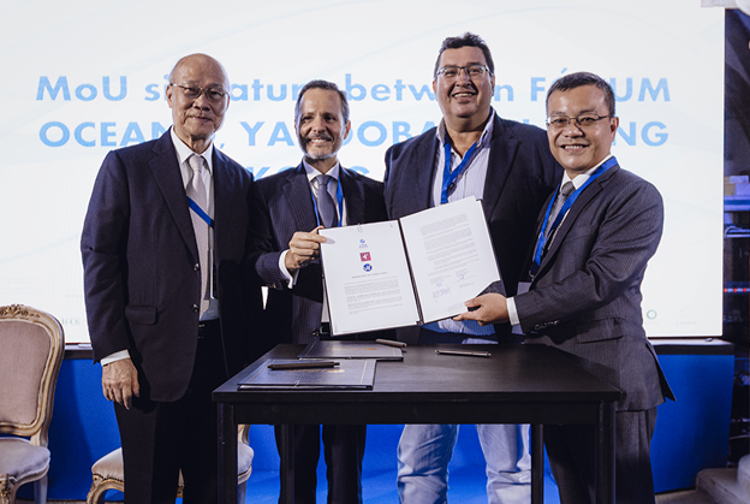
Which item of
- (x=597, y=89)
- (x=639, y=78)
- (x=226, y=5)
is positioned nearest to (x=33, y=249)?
(x=226, y=5)

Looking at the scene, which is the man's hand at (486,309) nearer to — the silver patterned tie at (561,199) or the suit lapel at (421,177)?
the silver patterned tie at (561,199)

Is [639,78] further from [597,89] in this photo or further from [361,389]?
[361,389]

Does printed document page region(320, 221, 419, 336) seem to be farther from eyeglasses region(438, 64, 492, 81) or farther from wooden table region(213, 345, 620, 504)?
eyeglasses region(438, 64, 492, 81)

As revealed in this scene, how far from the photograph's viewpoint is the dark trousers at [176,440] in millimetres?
1963

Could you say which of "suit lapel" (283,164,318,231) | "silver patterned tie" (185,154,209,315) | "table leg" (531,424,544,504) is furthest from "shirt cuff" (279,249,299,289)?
"table leg" (531,424,544,504)

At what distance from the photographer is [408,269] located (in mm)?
1892

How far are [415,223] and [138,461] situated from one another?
1366 mm

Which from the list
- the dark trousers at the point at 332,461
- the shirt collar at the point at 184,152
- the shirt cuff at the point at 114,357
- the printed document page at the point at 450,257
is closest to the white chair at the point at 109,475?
the dark trousers at the point at 332,461

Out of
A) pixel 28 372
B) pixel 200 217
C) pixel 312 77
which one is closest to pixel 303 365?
pixel 200 217

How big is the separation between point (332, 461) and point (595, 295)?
3.93 feet

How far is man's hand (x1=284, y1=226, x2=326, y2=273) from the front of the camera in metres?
1.89

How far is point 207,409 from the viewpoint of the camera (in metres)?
2.11

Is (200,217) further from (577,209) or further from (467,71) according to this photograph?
(577,209)

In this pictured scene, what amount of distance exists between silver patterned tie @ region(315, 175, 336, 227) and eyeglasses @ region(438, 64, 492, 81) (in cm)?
68
